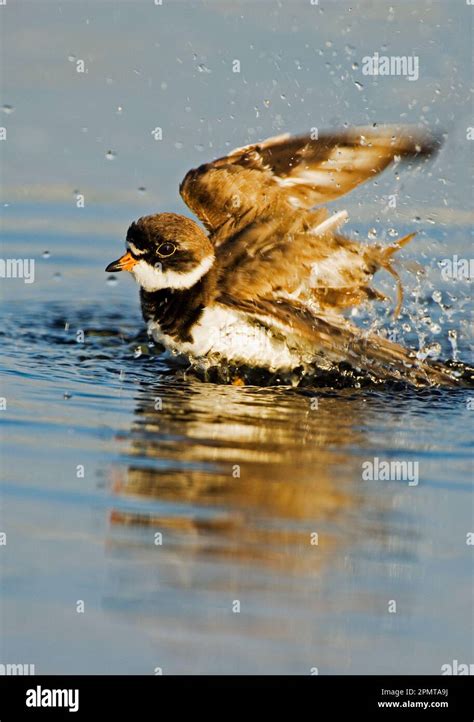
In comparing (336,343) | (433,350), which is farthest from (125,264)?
(433,350)

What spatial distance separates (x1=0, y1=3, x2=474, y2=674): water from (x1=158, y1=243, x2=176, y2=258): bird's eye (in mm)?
858

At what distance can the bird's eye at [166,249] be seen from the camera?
9633 millimetres

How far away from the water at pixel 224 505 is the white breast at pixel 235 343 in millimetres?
213

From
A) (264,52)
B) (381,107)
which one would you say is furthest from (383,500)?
(264,52)

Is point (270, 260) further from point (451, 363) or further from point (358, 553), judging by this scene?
point (358, 553)

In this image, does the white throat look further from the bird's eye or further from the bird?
the bird's eye

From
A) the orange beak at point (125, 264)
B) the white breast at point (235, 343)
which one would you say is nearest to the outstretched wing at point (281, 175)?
the orange beak at point (125, 264)

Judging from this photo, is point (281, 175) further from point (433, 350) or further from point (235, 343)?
point (433, 350)

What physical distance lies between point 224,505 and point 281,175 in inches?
155

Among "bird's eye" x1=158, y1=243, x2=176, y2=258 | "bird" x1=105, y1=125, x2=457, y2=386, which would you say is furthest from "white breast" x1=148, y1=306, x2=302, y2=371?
"bird's eye" x1=158, y1=243, x2=176, y2=258

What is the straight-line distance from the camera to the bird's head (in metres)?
9.55

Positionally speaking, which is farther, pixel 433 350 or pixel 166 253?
pixel 433 350

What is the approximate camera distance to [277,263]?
932 centimetres

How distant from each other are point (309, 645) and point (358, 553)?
944mm
